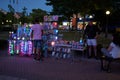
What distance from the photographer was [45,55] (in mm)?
16406

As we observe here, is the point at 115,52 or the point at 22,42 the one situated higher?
the point at 22,42

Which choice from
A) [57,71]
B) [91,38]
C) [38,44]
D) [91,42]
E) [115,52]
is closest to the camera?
[115,52]

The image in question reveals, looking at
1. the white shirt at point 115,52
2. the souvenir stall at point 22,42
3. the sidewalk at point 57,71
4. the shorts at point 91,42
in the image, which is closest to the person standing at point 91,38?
the shorts at point 91,42

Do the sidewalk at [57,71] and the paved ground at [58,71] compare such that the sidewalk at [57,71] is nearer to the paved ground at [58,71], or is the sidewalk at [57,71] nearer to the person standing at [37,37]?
the paved ground at [58,71]

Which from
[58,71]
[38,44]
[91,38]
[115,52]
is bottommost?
[58,71]

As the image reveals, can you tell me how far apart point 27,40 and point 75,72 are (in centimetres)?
587

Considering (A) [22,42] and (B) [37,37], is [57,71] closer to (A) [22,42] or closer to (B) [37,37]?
(B) [37,37]

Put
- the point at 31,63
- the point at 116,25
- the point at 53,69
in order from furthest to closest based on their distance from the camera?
1. the point at 116,25
2. the point at 31,63
3. the point at 53,69

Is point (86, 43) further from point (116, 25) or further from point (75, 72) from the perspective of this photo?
point (116, 25)

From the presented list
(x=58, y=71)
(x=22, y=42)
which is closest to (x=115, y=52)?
(x=58, y=71)

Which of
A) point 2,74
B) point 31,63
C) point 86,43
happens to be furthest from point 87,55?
point 2,74

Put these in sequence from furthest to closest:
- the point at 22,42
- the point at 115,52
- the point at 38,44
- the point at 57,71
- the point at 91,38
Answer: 1. the point at 22,42
2. the point at 38,44
3. the point at 91,38
4. the point at 57,71
5. the point at 115,52

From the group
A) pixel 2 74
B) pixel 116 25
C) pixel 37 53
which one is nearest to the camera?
pixel 2 74

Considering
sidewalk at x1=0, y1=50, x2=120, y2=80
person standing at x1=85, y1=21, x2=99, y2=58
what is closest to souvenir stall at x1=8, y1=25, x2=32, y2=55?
sidewalk at x1=0, y1=50, x2=120, y2=80
